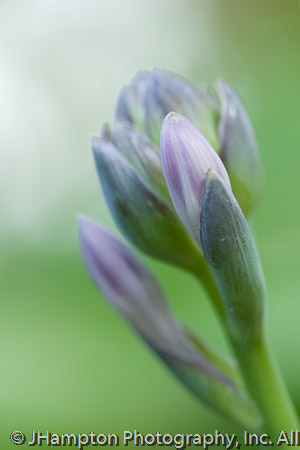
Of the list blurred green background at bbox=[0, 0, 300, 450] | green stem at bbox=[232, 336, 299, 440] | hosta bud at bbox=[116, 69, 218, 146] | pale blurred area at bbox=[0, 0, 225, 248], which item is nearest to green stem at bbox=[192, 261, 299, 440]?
green stem at bbox=[232, 336, 299, 440]

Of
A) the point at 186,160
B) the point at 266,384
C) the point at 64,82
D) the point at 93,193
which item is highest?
the point at 64,82

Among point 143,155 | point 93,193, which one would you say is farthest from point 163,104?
point 93,193

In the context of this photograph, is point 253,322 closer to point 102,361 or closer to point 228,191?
point 228,191

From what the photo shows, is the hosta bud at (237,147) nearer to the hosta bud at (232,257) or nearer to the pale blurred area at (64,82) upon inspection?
the hosta bud at (232,257)

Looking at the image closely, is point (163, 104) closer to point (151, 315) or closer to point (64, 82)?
point (151, 315)
